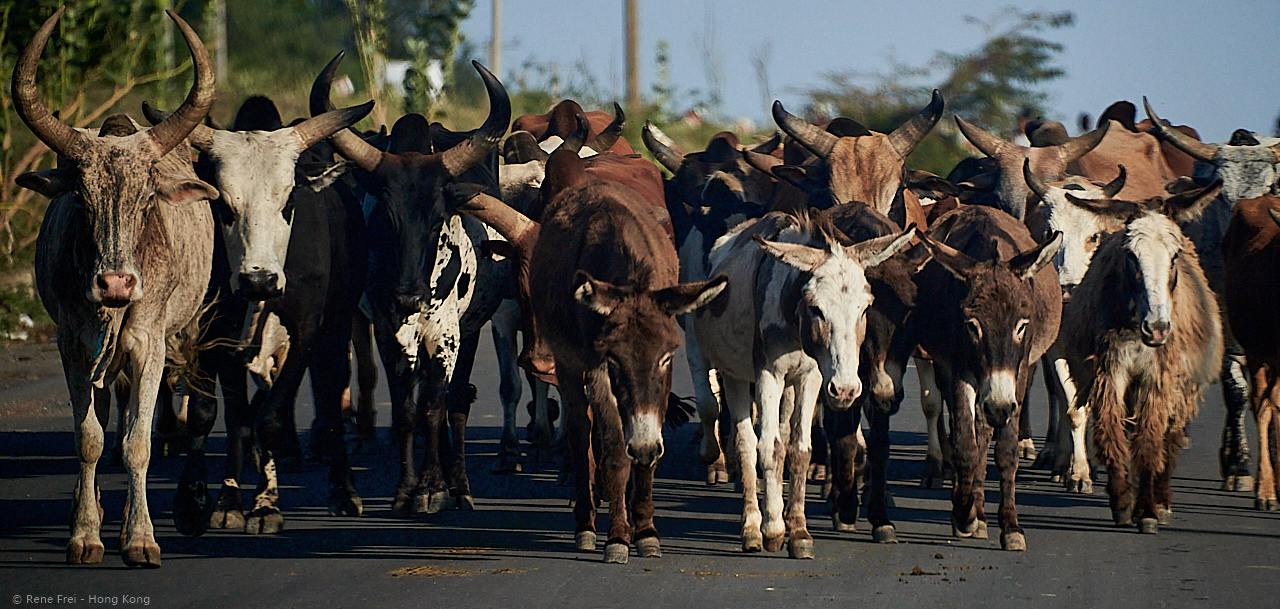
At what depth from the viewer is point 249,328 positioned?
9.26m

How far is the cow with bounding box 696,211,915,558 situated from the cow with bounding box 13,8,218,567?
3.14m

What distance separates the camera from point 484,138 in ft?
33.4

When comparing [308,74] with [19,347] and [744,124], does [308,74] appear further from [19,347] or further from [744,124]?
[19,347]

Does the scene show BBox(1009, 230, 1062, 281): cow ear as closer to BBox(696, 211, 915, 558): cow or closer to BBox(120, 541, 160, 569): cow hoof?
BBox(696, 211, 915, 558): cow

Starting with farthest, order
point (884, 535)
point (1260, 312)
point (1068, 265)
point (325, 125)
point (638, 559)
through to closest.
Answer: point (1068, 265) < point (1260, 312) < point (325, 125) < point (884, 535) < point (638, 559)

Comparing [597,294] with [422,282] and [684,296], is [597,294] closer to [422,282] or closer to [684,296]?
[684,296]

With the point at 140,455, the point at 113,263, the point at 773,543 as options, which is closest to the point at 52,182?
the point at 113,263

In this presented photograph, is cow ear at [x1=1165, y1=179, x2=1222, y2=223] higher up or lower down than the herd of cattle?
higher up

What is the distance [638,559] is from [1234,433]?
15.8 feet

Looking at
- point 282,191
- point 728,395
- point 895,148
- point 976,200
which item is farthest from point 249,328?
point 976,200

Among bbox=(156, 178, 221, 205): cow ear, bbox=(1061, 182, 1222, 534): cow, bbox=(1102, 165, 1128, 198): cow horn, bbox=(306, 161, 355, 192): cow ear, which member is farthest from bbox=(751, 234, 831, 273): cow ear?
bbox=(1102, 165, 1128, 198): cow horn

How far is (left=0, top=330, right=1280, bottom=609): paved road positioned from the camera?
7262 mm

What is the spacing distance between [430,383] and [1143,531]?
4.50 meters

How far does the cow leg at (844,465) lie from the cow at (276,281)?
2974mm
